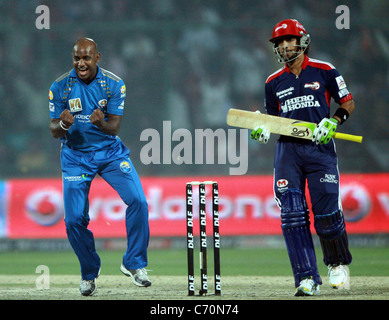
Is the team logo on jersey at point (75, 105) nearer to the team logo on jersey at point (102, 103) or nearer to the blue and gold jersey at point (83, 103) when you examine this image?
the blue and gold jersey at point (83, 103)

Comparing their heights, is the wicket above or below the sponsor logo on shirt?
below

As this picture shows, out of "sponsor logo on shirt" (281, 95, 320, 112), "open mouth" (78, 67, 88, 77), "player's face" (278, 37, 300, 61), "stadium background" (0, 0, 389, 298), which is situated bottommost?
"sponsor logo on shirt" (281, 95, 320, 112)

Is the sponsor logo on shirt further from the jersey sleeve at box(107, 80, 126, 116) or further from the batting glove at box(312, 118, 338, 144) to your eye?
the jersey sleeve at box(107, 80, 126, 116)

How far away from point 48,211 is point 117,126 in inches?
191

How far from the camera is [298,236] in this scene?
5141mm

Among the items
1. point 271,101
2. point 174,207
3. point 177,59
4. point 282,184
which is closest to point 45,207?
point 174,207

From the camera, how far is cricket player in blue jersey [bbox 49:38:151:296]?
17.8ft

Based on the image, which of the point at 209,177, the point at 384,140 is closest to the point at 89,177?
the point at 209,177

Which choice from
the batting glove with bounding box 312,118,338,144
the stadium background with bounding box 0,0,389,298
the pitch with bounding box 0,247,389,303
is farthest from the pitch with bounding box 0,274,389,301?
the stadium background with bounding box 0,0,389,298

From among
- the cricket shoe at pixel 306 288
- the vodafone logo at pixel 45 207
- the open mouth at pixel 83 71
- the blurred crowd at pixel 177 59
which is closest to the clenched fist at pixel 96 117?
the open mouth at pixel 83 71

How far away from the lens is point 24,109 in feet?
39.5

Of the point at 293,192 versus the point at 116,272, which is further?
the point at 116,272

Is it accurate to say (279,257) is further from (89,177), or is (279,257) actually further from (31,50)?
(31,50)

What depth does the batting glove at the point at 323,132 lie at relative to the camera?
16.4 ft
